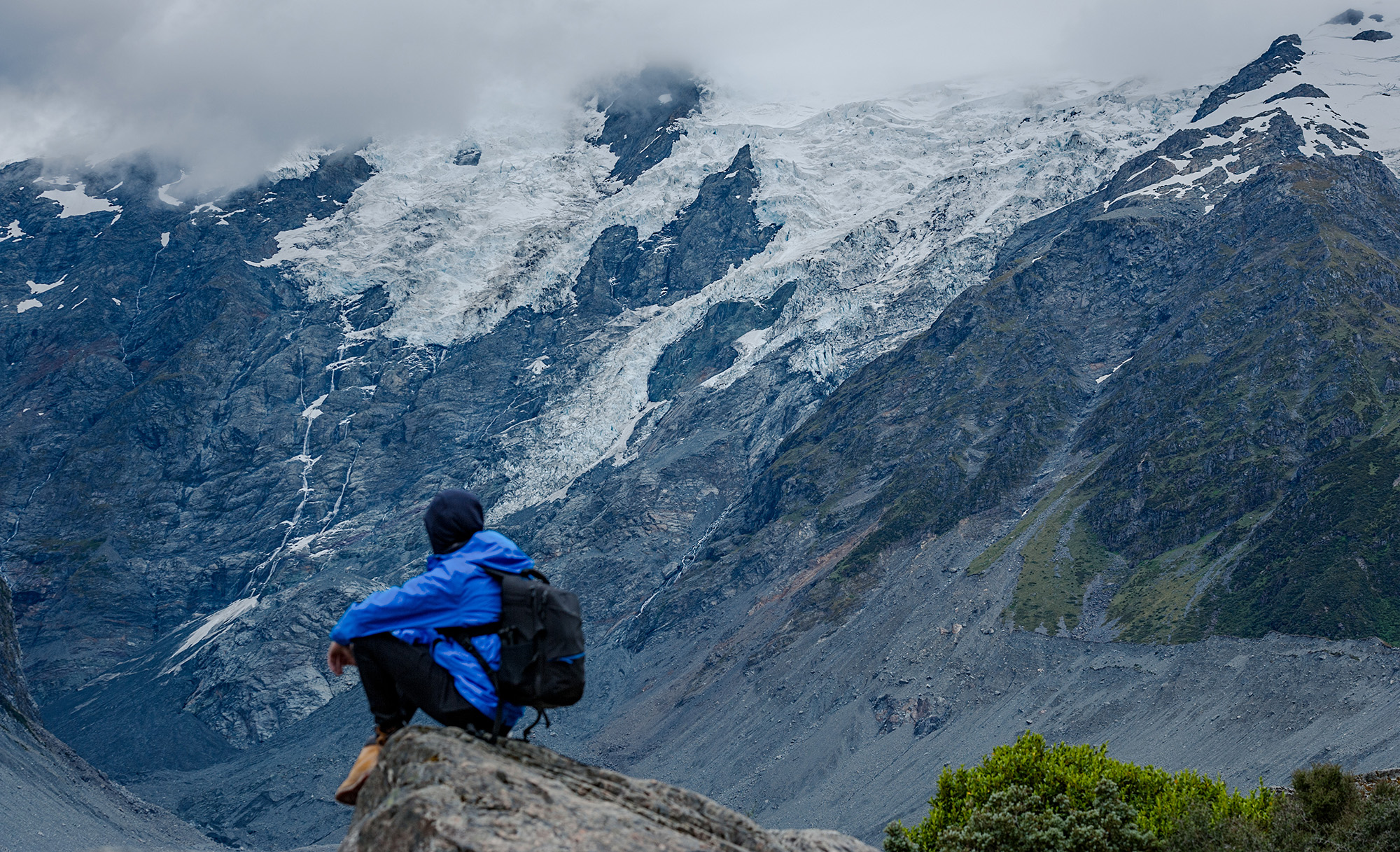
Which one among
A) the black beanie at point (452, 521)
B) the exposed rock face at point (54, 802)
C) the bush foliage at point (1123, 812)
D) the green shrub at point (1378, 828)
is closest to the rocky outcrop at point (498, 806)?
the black beanie at point (452, 521)

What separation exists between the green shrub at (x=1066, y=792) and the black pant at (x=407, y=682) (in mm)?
16591

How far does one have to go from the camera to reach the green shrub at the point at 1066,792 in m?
23.4

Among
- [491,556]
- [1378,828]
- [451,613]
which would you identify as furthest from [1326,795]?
[451,613]

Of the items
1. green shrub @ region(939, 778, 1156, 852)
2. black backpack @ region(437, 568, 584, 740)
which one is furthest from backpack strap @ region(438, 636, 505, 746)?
green shrub @ region(939, 778, 1156, 852)

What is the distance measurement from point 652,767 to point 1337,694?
89.5 m

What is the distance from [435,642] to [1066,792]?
20.8 meters

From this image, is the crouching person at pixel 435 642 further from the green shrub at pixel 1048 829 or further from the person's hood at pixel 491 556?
the green shrub at pixel 1048 829

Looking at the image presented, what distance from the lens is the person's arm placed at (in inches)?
318

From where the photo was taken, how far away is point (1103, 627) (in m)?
142

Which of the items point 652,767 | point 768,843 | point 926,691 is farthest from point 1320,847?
point 652,767

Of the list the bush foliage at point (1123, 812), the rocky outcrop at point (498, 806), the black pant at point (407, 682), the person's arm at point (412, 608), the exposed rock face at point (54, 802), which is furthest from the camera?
the exposed rock face at point (54, 802)

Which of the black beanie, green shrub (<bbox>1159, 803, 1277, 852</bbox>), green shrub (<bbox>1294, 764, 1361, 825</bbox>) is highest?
the black beanie

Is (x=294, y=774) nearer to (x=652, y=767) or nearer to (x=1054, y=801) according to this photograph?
(x=652, y=767)

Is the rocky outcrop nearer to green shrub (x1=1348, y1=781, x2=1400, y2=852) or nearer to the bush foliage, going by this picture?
the bush foliage
